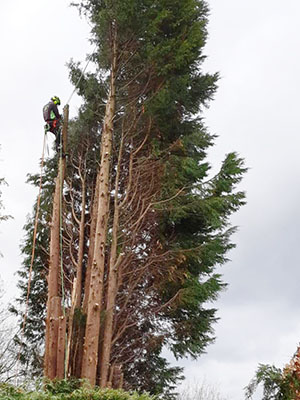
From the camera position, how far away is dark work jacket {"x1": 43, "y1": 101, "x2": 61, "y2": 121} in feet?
35.9

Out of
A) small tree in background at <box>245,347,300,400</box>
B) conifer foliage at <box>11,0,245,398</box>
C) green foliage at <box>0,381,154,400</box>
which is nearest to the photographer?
green foliage at <box>0,381,154,400</box>

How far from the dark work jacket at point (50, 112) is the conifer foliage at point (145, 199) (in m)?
1.36

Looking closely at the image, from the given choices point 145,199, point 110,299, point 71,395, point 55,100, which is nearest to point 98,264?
point 110,299

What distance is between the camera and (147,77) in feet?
44.3

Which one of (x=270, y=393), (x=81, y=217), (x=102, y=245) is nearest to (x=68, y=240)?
(x=81, y=217)

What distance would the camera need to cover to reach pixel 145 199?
13.0 m

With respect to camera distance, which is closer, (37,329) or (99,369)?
(99,369)

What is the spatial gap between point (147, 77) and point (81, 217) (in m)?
3.96

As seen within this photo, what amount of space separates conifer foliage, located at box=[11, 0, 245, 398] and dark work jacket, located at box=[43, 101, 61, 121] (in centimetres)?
136

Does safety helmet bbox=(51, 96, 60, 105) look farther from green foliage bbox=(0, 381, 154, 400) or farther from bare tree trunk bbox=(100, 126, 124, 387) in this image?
green foliage bbox=(0, 381, 154, 400)

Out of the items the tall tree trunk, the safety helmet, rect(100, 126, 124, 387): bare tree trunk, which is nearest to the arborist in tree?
the safety helmet

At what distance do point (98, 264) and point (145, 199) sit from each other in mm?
2631

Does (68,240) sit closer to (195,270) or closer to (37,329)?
(37,329)

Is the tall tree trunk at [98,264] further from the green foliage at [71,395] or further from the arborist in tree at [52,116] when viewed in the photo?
the green foliage at [71,395]
